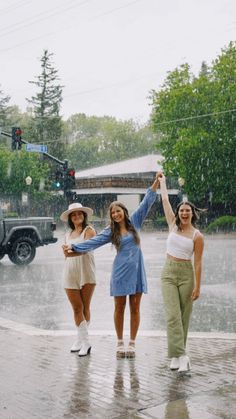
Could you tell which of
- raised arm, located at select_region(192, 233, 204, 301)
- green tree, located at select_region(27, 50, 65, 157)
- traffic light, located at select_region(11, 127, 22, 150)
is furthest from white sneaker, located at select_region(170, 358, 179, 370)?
green tree, located at select_region(27, 50, 65, 157)

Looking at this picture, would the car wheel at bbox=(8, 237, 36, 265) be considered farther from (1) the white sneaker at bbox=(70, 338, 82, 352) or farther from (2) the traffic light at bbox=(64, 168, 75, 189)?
(2) the traffic light at bbox=(64, 168, 75, 189)

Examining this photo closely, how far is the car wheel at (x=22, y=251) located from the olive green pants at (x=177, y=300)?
12241 mm

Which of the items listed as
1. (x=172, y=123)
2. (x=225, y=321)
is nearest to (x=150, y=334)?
(x=225, y=321)

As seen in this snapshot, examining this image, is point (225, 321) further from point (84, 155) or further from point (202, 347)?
point (84, 155)

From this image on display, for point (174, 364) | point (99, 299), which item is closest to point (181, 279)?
point (174, 364)

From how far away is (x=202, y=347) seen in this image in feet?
23.1

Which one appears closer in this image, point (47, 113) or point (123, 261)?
point (123, 261)

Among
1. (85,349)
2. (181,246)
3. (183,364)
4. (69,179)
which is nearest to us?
(183,364)

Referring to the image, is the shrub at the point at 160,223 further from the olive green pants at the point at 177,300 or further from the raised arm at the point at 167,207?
the olive green pants at the point at 177,300

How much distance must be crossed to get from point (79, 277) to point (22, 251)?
11529 millimetres

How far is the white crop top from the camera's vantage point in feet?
19.8

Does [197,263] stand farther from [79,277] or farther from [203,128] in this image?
[203,128]

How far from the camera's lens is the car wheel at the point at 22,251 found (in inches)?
701

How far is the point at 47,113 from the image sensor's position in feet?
253
